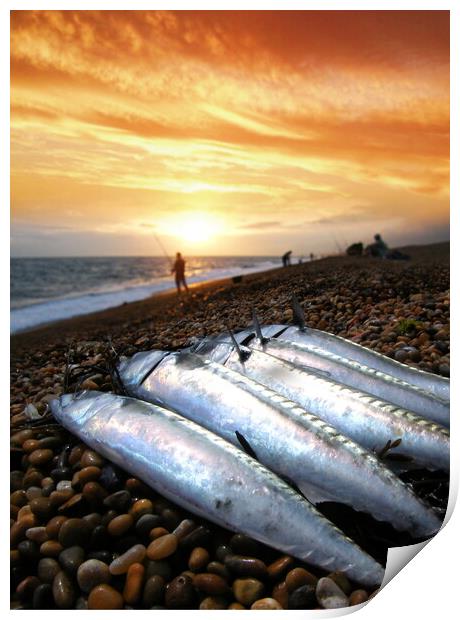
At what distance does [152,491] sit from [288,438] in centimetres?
45

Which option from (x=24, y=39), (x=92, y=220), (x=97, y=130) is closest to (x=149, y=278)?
(x=92, y=220)

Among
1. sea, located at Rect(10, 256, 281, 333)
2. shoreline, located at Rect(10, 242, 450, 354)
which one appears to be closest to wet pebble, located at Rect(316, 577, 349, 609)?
shoreline, located at Rect(10, 242, 450, 354)

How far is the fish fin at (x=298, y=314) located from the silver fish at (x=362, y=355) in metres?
0.02

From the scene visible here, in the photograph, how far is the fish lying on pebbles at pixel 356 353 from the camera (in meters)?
1.89

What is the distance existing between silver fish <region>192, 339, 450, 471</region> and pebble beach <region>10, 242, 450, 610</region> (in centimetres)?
15

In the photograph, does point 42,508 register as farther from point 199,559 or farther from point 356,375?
point 356,375

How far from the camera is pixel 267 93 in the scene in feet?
6.48

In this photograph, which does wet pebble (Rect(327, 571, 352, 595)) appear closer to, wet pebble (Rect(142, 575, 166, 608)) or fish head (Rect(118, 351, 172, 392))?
wet pebble (Rect(142, 575, 166, 608))

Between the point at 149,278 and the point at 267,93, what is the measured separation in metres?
1.42

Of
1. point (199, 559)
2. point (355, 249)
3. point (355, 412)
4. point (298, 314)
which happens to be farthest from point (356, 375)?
point (199, 559)

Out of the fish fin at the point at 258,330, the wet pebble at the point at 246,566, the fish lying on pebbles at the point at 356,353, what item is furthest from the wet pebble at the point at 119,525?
the fish lying on pebbles at the point at 356,353

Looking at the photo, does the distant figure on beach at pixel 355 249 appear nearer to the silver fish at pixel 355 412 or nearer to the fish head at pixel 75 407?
the silver fish at pixel 355 412

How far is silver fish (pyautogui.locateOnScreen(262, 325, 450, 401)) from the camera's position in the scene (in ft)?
6.19
